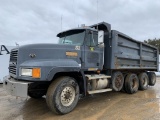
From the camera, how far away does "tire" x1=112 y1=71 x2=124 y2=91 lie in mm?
7458

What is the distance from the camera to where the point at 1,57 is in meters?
12.1

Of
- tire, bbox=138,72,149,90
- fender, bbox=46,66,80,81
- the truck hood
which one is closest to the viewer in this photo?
fender, bbox=46,66,80,81

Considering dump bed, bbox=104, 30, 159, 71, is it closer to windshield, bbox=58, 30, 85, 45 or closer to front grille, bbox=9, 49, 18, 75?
windshield, bbox=58, 30, 85, 45

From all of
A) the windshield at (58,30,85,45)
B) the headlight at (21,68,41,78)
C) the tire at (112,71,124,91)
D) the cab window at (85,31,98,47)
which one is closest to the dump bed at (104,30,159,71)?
the tire at (112,71,124,91)

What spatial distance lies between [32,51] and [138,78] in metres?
6.25

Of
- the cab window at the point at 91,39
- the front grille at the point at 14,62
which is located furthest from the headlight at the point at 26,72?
the cab window at the point at 91,39

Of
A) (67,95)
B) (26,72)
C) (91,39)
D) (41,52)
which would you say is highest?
(91,39)

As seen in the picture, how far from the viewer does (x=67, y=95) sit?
5348mm

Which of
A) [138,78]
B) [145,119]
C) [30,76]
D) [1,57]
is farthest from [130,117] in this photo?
[1,57]

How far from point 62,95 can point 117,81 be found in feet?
11.0

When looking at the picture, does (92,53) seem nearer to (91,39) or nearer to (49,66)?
(91,39)

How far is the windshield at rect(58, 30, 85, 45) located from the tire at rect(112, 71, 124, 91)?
227cm

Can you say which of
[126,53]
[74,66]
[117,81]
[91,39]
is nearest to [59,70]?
[74,66]

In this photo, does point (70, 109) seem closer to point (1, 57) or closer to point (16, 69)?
point (16, 69)
